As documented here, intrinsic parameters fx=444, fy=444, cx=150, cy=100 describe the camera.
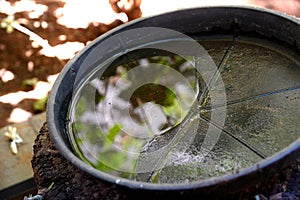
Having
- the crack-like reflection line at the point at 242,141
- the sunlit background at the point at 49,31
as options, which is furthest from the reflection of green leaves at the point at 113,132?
the sunlit background at the point at 49,31

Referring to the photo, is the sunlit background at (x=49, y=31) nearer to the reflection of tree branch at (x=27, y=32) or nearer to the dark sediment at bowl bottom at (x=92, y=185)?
the reflection of tree branch at (x=27, y=32)

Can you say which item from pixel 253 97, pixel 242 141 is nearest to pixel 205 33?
pixel 253 97

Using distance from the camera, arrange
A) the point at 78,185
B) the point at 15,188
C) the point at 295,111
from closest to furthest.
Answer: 1. the point at 78,185
2. the point at 295,111
3. the point at 15,188

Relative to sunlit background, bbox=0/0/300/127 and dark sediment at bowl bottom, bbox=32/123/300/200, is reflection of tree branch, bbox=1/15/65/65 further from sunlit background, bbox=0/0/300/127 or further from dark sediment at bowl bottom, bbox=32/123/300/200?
dark sediment at bowl bottom, bbox=32/123/300/200

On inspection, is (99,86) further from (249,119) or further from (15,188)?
(15,188)

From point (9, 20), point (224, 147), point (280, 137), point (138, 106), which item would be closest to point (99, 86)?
point (138, 106)

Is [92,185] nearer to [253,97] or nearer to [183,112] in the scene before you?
[183,112]
